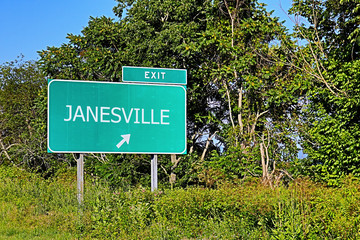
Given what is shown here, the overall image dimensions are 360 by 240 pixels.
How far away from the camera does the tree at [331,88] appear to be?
1332 centimetres

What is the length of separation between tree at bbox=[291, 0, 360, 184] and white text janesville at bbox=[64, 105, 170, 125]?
4.29 metres

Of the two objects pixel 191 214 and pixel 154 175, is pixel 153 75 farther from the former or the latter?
pixel 191 214

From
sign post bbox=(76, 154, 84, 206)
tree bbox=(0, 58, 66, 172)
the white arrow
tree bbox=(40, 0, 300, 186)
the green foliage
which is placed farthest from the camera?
tree bbox=(0, 58, 66, 172)

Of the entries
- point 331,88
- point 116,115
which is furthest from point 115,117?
point 331,88

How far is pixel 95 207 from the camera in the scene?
1122cm

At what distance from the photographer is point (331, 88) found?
14.0 metres

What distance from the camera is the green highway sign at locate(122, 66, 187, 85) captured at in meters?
12.7

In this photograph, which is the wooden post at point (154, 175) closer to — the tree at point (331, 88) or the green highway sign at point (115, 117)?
the green highway sign at point (115, 117)

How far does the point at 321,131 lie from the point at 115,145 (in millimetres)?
5566

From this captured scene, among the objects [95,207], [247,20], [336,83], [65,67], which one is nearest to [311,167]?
[336,83]

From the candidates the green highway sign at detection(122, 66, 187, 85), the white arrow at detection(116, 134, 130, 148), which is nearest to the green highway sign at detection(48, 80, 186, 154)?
the white arrow at detection(116, 134, 130, 148)

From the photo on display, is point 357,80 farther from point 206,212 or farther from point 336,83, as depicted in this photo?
point 206,212

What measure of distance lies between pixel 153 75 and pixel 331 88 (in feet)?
16.0

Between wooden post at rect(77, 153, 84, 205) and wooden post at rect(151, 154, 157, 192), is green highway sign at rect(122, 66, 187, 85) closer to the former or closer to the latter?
wooden post at rect(151, 154, 157, 192)
